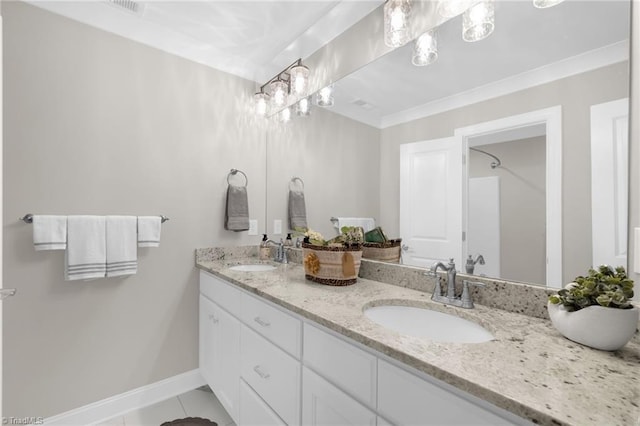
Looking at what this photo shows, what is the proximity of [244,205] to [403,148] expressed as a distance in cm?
128

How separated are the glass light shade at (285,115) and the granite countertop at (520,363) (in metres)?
1.57

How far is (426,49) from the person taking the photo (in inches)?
55.1

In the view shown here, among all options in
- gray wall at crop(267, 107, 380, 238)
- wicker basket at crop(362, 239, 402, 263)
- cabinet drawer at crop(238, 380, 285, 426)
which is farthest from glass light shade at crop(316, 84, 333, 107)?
cabinet drawer at crop(238, 380, 285, 426)

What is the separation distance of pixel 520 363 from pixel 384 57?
150 centimetres

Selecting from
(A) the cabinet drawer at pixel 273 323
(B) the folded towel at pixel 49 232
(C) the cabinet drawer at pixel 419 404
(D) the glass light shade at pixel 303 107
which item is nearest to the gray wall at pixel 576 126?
(C) the cabinet drawer at pixel 419 404

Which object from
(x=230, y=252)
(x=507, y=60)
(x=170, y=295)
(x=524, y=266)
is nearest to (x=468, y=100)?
(x=507, y=60)

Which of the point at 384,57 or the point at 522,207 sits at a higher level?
the point at 384,57

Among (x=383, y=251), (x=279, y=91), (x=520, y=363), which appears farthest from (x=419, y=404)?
(x=279, y=91)

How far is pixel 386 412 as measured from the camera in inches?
30.2

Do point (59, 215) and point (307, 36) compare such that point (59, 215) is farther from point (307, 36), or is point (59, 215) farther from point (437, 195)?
point (437, 195)

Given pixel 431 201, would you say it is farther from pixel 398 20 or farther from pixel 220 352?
pixel 220 352

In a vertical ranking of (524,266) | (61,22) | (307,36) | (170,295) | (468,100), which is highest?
(307,36)

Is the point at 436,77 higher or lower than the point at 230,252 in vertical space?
higher

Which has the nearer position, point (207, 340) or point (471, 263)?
point (471, 263)
